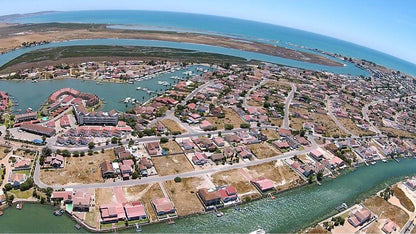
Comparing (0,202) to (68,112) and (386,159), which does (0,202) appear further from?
(386,159)

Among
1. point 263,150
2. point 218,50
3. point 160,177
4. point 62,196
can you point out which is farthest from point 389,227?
point 218,50

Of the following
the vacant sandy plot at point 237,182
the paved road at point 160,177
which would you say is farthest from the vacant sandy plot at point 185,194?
the vacant sandy plot at point 237,182

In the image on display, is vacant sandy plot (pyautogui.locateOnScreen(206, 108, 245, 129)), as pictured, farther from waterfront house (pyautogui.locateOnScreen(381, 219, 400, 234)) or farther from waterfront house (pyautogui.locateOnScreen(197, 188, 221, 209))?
waterfront house (pyautogui.locateOnScreen(381, 219, 400, 234))

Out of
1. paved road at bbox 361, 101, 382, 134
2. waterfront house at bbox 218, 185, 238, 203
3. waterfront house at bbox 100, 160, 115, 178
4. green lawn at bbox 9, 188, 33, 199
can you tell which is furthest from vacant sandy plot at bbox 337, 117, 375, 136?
green lawn at bbox 9, 188, 33, 199

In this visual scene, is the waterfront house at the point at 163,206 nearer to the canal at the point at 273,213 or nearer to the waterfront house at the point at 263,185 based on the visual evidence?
the canal at the point at 273,213

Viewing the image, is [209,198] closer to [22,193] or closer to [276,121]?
[22,193]
